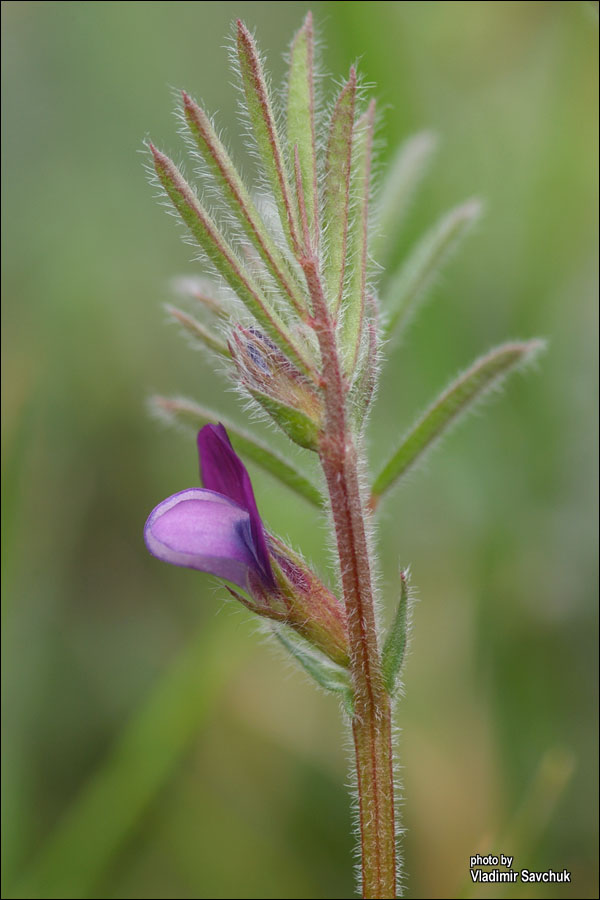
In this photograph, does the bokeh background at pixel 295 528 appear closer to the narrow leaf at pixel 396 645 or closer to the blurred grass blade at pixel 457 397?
the blurred grass blade at pixel 457 397

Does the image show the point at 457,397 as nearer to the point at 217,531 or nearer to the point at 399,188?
the point at 217,531

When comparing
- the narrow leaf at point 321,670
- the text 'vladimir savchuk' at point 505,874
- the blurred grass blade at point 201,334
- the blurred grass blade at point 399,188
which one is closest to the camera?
the narrow leaf at point 321,670

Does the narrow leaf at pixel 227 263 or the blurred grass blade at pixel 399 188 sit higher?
the blurred grass blade at pixel 399 188

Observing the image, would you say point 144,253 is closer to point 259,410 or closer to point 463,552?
point 463,552

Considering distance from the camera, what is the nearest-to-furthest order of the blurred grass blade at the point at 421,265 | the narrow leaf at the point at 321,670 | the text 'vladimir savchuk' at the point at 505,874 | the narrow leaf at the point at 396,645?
the narrow leaf at the point at 396,645, the narrow leaf at the point at 321,670, the text 'vladimir savchuk' at the point at 505,874, the blurred grass blade at the point at 421,265

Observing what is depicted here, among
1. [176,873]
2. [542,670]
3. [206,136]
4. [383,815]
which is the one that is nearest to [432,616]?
[542,670]

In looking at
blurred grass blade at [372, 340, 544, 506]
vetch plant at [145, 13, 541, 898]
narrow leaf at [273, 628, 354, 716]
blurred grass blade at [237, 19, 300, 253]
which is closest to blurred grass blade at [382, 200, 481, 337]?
blurred grass blade at [372, 340, 544, 506]

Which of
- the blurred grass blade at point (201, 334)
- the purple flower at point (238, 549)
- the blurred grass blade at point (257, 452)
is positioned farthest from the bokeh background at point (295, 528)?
the purple flower at point (238, 549)

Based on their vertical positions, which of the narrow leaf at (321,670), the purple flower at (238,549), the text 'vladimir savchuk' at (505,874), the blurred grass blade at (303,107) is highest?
the blurred grass blade at (303,107)
